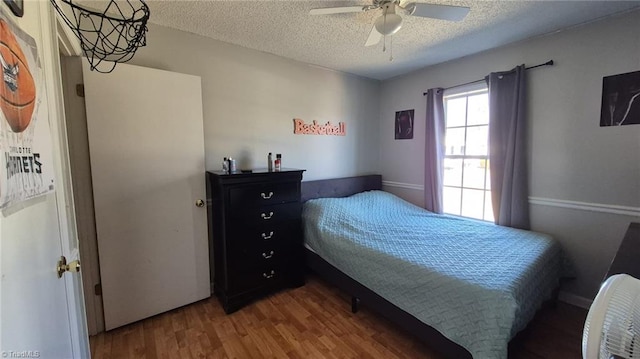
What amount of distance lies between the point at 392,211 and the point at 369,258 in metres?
1.11

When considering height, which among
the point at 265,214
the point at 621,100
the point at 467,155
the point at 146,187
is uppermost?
the point at 621,100

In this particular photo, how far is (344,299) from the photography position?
2344 millimetres

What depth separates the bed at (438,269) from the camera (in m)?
1.36

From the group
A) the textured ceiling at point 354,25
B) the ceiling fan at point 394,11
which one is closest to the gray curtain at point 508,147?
the textured ceiling at point 354,25

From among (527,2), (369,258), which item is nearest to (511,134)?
(527,2)

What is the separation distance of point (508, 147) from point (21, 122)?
10.5 feet

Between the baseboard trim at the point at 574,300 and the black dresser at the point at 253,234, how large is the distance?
7.89 ft

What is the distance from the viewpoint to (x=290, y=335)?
1.88m

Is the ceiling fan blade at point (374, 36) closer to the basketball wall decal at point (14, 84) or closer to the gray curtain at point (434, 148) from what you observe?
the gray curtain at point (434, 148)

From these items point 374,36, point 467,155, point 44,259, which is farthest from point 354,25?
point 44,259

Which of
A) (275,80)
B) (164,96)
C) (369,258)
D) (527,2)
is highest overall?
(527,2)

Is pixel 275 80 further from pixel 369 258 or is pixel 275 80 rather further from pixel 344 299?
pixel 344 299

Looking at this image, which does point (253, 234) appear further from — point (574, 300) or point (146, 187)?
point (574, 300)

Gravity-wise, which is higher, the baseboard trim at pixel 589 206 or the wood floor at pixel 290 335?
the baseboard trim at pixel 589 206
